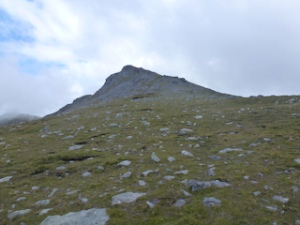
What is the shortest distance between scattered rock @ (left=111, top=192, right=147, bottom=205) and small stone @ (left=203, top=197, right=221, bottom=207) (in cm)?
268

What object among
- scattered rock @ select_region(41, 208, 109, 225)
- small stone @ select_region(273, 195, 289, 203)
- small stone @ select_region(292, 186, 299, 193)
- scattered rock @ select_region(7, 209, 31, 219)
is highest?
small stone @ select_region(292, 186, 299, 193)

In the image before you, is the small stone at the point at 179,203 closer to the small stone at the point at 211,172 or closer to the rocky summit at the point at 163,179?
the rocky summit at the point at 163,179

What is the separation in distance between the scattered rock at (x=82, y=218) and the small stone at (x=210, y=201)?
3824 millimetres

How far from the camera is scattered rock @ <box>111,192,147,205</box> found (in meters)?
7.59

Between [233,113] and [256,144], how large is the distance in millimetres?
12234

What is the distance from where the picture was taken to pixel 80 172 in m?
11.4

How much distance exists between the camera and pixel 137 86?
89562 mm

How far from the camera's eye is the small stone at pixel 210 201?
6.94 m

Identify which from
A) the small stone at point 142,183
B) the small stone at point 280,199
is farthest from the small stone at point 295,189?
the small stone at point 142,183

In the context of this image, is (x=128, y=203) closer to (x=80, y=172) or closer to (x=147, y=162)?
(x=147, y=162)

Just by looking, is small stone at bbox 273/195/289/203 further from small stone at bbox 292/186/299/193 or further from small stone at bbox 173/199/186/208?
small stone at bbox 173/199/186/208

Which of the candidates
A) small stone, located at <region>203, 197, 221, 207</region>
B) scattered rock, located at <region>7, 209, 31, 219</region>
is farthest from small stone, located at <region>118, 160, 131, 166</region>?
small stone, located at <region>203, 197, 221, 207</region>

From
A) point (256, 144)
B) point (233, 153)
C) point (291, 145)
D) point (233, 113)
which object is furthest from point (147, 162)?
point (233, 113)

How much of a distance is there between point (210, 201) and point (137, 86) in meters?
84.6
